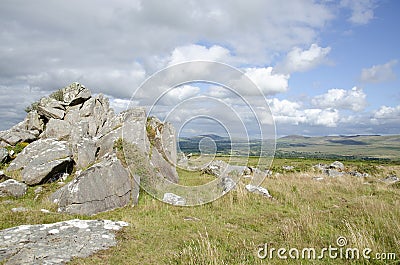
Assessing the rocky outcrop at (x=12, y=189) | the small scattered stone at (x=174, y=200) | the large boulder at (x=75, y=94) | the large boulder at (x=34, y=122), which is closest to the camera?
the small scattered stone at (x=174, y=200)

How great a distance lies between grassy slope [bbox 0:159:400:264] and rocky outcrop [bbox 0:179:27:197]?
1.62ft

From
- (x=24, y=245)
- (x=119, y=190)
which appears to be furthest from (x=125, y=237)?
(x=119, y=190)

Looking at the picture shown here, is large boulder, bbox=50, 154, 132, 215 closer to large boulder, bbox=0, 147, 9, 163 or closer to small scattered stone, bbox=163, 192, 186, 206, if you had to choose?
small scattered stone, bbox=163, 192, 186, 206

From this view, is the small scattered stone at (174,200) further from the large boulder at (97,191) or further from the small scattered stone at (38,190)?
the small scattered stone at (38,190)

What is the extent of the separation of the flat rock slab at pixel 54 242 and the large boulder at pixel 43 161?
918 centimetres

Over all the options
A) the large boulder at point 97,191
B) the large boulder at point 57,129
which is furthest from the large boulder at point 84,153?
the large boulder at point 57,129

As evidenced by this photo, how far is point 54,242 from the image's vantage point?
26.1 feet

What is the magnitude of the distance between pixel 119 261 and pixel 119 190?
6685 millimetres

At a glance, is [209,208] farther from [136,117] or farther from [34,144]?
[34,144]

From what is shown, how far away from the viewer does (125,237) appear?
9.12 metres

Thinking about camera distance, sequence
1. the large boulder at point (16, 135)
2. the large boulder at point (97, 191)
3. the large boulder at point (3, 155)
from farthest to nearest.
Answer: the large boulder at point (16, 135)
the large boulder at point (3, 155)
the large boulder at point (97, 191)

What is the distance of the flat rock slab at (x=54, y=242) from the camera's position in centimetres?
700

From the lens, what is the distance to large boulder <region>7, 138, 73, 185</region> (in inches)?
664

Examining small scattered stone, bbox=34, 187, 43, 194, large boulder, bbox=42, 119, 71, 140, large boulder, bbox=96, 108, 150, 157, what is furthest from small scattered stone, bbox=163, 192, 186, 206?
large boulder, bbox=42, 119, 71, 140
